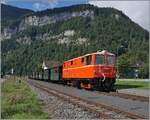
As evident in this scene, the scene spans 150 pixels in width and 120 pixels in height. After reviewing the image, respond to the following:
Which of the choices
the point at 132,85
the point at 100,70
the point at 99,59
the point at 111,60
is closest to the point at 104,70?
the point at 100,70

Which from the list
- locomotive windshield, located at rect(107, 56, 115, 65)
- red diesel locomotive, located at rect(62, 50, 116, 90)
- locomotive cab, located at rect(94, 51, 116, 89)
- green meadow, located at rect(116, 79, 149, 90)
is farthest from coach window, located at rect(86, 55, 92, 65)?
green meadow, located at rect(116, 79, 149, 90)

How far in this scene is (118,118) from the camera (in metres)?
15.3

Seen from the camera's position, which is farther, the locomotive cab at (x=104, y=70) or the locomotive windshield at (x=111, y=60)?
the locomotive windshield at (x=111, y=60)

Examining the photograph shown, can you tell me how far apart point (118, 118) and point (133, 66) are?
104000 mm

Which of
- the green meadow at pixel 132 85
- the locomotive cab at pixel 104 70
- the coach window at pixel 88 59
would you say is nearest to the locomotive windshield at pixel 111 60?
the locomotive cab at pixel 104 70

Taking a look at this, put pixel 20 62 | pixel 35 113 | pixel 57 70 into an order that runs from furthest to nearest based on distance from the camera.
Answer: pixel 20 62
pixel 57 70
pixel 35 113

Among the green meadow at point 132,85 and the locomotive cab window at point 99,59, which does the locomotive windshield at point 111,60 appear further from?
the green meadow at point 132,85

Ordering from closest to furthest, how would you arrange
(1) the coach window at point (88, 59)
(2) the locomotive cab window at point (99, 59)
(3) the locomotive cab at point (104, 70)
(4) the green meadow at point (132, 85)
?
(3) the locomotive cab at point (104, 70) → (2) the locomotive cab window at point (99, 59) → (1) the coach window at point (88, 59) → (4) the green meadow at point (132, 85)

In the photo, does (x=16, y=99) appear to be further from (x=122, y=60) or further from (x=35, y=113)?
(x=122, y=60)

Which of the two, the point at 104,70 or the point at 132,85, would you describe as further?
the point at 132,85

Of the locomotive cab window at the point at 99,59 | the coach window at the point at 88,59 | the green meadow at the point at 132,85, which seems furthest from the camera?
the green meadow at the point at 132,85

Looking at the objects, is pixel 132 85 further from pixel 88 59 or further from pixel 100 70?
pixel 100 70

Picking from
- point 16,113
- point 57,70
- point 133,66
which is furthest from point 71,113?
point 133,66

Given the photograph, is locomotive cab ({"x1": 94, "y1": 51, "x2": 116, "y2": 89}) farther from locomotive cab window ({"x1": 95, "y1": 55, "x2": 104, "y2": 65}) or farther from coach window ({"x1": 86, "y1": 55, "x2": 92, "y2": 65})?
coach window ({"x1": 86, "y1": 55, "x2": 92, "y2": 65})
